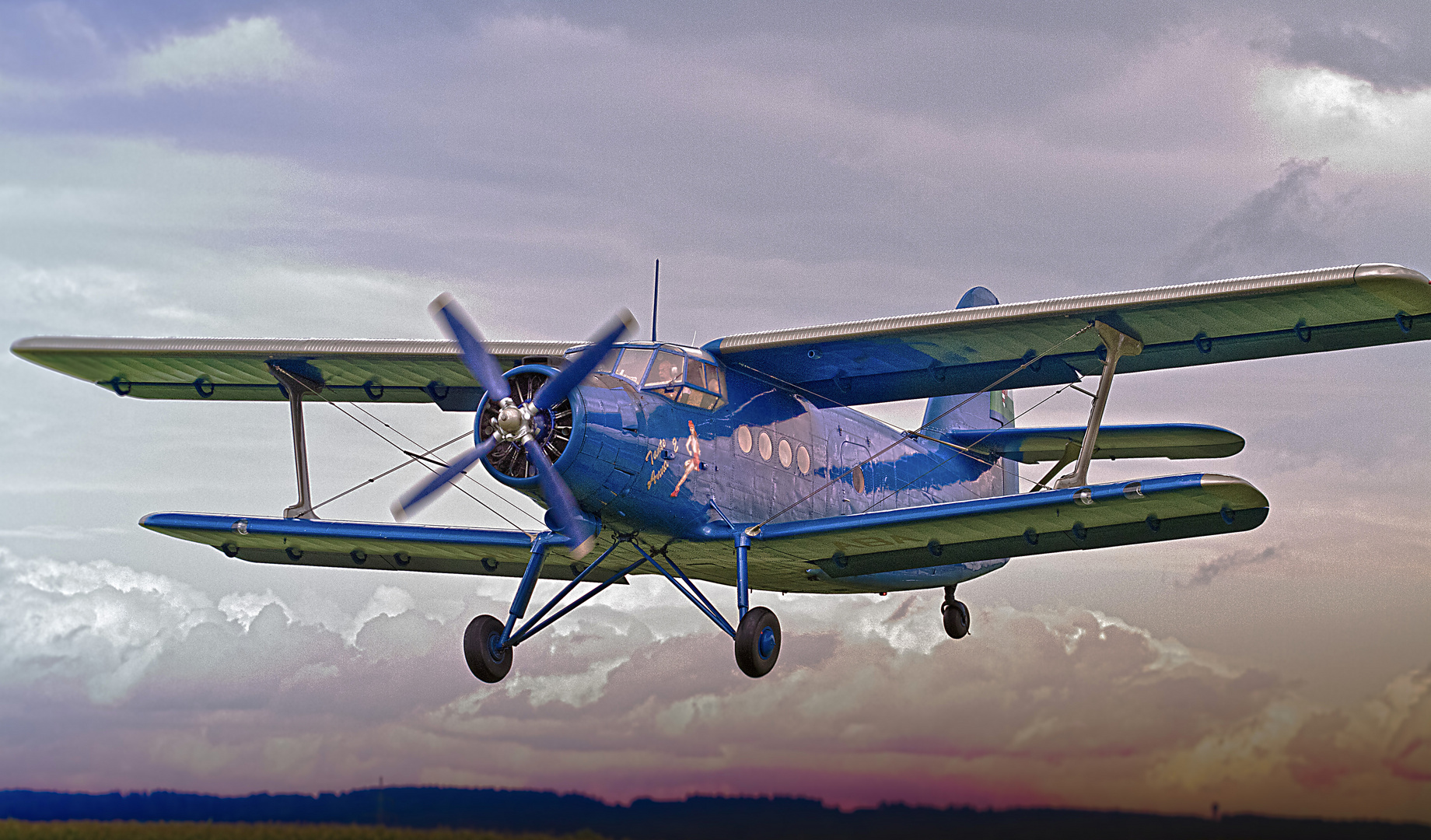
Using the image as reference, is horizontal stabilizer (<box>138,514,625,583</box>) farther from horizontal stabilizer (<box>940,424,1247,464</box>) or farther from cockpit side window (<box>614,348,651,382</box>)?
horizontal stabilizer (<box>940,424,1247,464</box>)

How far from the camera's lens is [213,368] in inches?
949

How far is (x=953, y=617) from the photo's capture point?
1024 inches

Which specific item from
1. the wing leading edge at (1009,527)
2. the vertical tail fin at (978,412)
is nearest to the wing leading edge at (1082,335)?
the wing leading edge at (1009,527)

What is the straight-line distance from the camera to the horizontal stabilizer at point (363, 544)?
21688 mm

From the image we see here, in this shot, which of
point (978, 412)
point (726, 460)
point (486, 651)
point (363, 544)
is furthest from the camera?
point (978, 412)

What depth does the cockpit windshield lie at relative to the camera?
762 inches

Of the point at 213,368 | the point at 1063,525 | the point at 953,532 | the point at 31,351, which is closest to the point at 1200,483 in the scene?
the point at 1063,525

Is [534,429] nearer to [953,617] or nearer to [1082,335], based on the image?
[1082,335]

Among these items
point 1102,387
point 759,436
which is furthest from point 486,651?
point 1102,387

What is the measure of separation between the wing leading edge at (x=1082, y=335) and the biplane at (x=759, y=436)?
0.04 metres

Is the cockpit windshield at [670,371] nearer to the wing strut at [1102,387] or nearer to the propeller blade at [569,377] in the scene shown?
the propeller blade at [569,377]

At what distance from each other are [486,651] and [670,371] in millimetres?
4323

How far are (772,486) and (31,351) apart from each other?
Result: 38.3 feet

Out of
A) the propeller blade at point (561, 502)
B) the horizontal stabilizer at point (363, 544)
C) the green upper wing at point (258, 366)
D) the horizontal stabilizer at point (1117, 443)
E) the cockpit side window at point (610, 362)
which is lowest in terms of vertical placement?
the propeller blade at point (561, 502)
